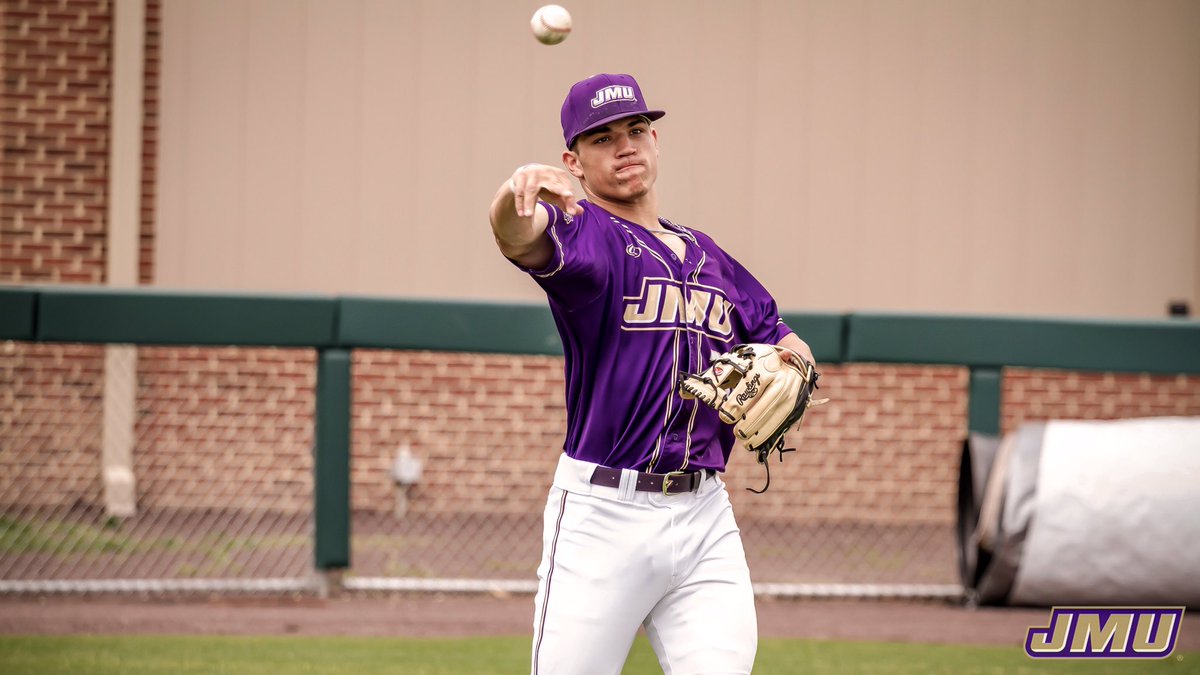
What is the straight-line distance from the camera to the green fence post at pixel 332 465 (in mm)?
6625

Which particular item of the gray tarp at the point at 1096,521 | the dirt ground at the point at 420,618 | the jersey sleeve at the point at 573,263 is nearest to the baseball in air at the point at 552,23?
the jersey sleeve at the point at 573,263

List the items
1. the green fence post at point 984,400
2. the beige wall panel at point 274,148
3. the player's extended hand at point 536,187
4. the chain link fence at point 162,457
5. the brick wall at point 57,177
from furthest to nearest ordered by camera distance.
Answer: the beige wall panel at point 274,148 → the brick wall at point 57,177 → the chain link fence at point 162,457 → the green fence post at point 984,400 → the player's extended hand at point 536,187

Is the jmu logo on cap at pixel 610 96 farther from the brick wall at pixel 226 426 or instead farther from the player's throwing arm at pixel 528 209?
the brick wall at pixel 226 426

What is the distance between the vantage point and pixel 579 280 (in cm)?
291

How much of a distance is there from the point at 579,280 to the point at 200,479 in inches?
259

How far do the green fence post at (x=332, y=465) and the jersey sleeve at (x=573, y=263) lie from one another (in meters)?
3.84

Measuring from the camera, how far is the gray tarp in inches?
245

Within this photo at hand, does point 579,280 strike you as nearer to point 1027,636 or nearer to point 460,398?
point 1027,636

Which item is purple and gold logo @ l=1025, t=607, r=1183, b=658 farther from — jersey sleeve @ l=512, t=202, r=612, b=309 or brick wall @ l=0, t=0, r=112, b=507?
brick wall @ l=0, t=0, r=112, b=507

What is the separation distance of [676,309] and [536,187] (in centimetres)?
65

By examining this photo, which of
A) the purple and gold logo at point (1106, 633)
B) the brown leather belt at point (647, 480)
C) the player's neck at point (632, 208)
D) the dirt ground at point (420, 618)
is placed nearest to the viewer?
the brown leather belt at point (647, 480)

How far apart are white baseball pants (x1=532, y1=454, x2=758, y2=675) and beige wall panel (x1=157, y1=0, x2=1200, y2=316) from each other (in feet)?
20.8

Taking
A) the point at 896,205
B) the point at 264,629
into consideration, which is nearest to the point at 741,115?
the point at 896,205

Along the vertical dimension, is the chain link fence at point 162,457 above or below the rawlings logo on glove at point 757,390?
below
